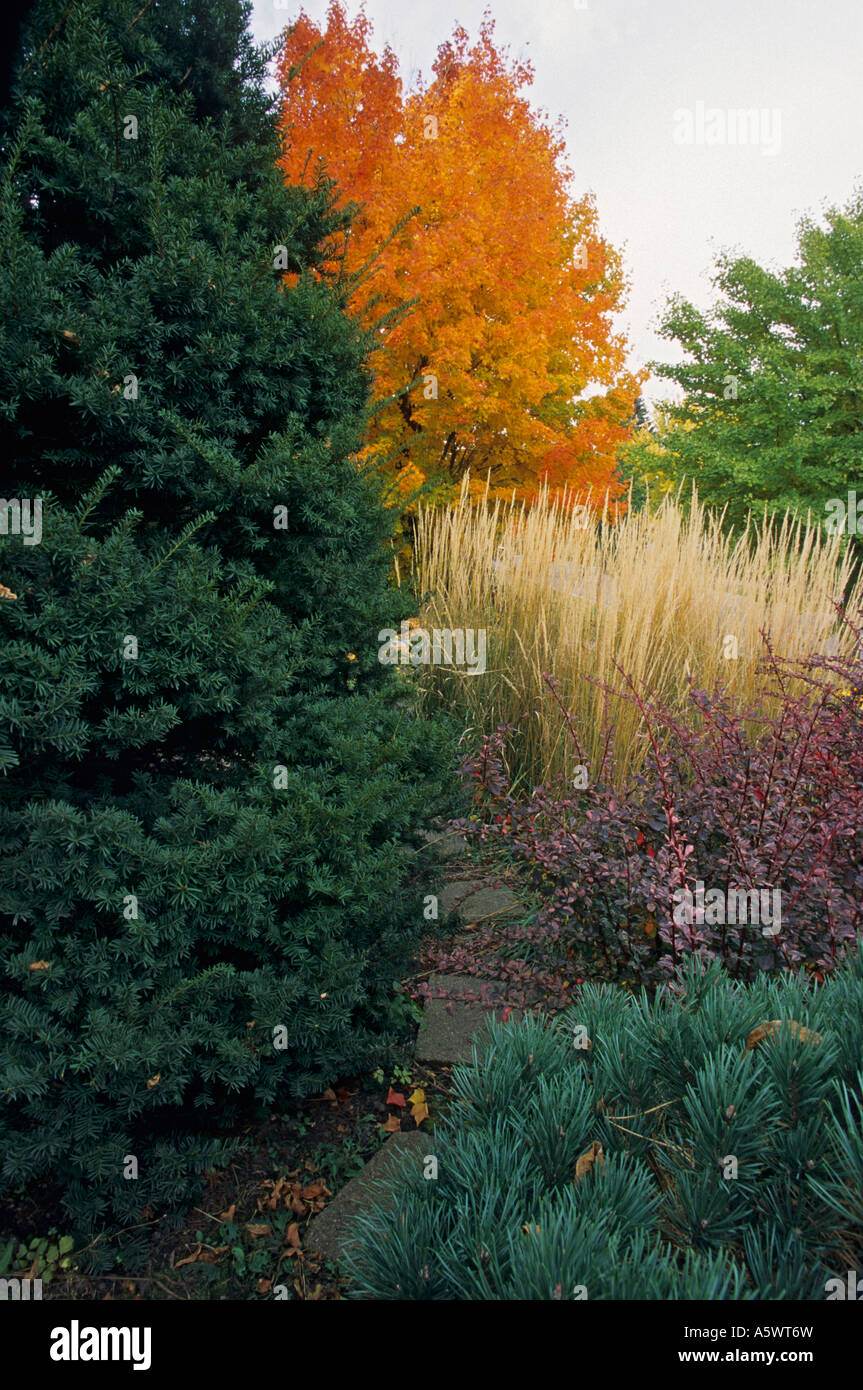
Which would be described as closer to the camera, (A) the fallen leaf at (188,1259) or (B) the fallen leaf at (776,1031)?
(B) the fallen leaf at (776,1031)

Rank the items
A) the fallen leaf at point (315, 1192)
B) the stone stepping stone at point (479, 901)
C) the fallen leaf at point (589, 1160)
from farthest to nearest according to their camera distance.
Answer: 1. the stone stepping stone at point (479, 901)
2. the fallen leaf at point (315, 1192)
3. the fallen leaf at point (589, 1160)

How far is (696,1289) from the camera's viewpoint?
92cm

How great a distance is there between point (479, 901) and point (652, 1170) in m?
2.38

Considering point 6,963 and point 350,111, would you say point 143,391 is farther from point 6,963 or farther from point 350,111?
point 350,111

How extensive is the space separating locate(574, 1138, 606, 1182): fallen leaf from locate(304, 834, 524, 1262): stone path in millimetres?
274

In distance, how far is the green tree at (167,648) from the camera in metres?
1.79

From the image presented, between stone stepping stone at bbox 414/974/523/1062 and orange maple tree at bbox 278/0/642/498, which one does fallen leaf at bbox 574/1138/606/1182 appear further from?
orange maple tree at bbox 278/0/642/498

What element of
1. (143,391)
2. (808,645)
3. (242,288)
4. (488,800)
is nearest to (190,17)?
(242,288)

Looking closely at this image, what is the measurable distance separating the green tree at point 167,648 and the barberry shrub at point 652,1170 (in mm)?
798

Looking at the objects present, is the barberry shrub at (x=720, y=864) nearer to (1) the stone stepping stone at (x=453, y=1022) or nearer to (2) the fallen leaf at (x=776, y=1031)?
(1) the stone stepping stone at (x=453, y=1022)

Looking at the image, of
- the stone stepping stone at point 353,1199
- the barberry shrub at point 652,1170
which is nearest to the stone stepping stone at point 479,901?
the stone stepping stone at point 353,1199

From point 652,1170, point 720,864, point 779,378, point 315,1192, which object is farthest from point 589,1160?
point 779,378

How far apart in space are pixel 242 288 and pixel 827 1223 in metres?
2.35

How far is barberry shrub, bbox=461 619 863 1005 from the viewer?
223 cm
